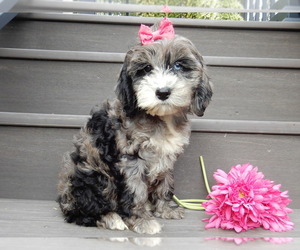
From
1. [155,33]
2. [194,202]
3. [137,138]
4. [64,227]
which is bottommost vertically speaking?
[194,202]

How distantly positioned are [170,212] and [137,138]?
499 mm

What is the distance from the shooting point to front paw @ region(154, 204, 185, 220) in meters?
2.51

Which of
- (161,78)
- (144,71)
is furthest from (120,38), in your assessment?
(161,78)

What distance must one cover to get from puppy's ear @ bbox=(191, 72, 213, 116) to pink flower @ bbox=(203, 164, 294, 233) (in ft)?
1.27

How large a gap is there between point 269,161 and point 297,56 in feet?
3.73

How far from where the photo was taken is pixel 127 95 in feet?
7.63

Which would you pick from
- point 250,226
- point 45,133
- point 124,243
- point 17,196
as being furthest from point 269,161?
point 17,196

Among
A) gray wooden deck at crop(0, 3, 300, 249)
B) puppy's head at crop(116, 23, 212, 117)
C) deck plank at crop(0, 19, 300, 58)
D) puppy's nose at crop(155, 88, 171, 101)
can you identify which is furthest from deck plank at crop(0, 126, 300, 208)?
deck plank at crop(0, 19, 300, 58)

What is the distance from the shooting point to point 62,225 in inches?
91.9

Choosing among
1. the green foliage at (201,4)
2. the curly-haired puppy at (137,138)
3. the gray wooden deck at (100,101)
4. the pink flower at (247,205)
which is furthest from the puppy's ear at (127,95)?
the green foliage at (201,4)

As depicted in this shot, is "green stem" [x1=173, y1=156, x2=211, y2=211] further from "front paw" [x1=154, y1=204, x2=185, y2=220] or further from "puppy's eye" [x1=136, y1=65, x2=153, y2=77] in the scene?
"puppy's eye" [x1=136, y1=65, x2=153, y2=77]

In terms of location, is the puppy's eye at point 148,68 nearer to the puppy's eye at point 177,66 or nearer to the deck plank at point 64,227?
the puppy's eye at point 177,66

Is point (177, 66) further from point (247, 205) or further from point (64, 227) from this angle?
point (64, 227)

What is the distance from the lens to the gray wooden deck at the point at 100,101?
2.23 m
